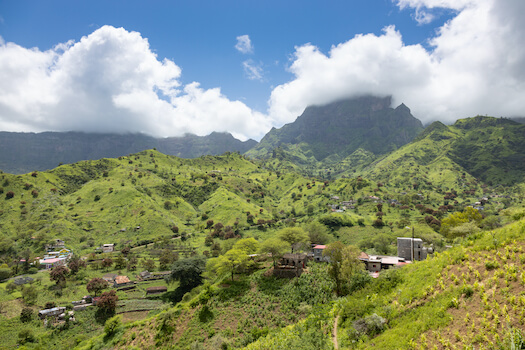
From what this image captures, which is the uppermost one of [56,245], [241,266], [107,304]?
[241,266]

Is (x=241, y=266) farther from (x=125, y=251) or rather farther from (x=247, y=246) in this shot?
(x=125, y=251)

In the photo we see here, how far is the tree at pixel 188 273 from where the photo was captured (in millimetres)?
60938

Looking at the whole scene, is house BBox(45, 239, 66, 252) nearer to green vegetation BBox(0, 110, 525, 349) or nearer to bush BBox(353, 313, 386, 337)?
green vegetation BBox(0, 110, 525, 349)

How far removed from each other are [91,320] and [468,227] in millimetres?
76989

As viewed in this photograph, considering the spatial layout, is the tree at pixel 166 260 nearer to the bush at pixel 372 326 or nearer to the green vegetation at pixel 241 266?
the green vegetation at pixel 241 266

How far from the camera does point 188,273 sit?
6131 cm

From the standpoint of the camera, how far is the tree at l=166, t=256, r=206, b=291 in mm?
60938

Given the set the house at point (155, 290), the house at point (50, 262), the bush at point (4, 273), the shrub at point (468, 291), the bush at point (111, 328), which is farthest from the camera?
the house at point (50, 262)

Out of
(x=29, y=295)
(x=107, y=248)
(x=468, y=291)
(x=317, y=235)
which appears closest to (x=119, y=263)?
(x=107, y=248)

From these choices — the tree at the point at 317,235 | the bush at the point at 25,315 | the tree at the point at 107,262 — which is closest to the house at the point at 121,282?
the tree at the point at 107,262

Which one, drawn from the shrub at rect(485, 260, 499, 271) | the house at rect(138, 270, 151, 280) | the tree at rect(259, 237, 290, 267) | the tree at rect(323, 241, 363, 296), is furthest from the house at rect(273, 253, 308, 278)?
the house at rect(138, 270, 151, 280)

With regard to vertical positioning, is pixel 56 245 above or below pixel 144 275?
above

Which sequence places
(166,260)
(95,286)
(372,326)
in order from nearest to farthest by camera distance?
(372,326) < (95,286) < (166,260)

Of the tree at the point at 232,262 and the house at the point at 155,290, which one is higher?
the tree at the point at 232,262
